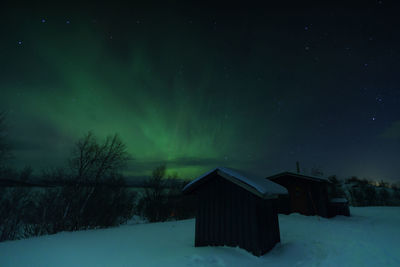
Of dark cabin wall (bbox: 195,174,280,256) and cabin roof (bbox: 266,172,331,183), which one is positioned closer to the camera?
dark cabin wall (bbox: 195,174,280,256)

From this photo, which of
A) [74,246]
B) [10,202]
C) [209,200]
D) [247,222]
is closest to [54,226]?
[10,202]

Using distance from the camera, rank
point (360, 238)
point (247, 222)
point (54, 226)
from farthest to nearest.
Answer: point (54, 226), point (360, 238), point (247, 222)

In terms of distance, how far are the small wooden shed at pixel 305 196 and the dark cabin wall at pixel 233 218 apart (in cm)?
1043

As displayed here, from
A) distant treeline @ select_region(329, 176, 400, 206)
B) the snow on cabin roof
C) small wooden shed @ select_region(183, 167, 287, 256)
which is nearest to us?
the snow on cabin roof

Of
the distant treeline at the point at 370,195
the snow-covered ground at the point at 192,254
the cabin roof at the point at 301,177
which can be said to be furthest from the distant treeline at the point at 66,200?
the distant treeline at the point at 370,195

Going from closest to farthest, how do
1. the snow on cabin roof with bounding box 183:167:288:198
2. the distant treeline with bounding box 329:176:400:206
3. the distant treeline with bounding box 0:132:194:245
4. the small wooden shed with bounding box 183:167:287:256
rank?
the snow on cabin roof with bounding box 183:167:288:198 < the small wooden shed with bounding box 183:167:287:256 < the distant treeline with bounding box 0:132:194:245 < the distant treeline with bounding box 329:176:400:206

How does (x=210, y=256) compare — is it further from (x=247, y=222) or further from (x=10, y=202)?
(x=10, y=202)

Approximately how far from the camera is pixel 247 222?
6.20 meters

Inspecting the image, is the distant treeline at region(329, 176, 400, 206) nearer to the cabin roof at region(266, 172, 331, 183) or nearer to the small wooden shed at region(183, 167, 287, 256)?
the cabin roof at region(266, 172, 331, 183)

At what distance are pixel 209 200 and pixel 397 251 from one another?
286 inches

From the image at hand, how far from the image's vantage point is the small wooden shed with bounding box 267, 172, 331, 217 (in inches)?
610

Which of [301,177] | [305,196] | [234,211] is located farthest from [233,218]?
[305,196]

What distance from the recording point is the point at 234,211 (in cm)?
660

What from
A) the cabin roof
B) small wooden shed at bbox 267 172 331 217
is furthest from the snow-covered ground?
small wooden shed at bbox 267 172 331 217
